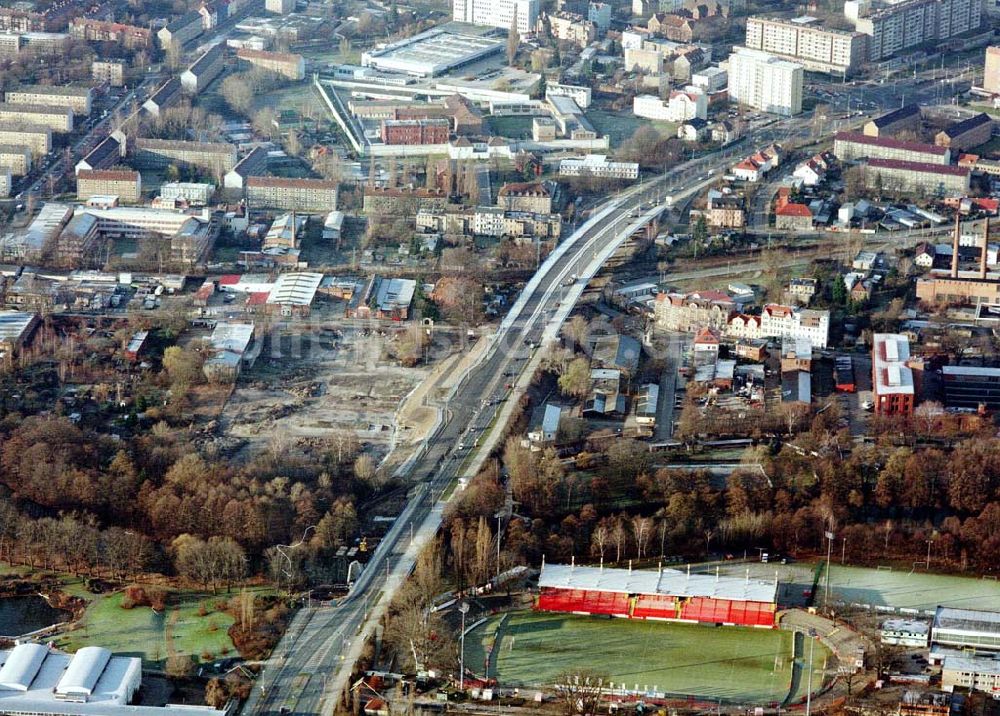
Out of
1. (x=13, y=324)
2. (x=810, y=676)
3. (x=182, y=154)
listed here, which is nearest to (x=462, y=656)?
(x=810, y=676)

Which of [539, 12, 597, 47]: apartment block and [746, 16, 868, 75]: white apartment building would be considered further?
[539, 12, 597, 47]: apartment block

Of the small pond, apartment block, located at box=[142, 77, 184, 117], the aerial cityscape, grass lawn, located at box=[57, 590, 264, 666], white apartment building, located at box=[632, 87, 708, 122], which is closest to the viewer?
grass lawn, located at box=[57, 590, 264, 666]

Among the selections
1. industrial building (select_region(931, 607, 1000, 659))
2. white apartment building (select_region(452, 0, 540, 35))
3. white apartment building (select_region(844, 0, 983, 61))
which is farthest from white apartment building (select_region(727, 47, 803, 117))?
industrial building (select_region(931, 607, 1000, 659))

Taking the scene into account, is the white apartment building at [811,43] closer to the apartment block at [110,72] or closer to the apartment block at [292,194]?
the apartment block at [110,72]

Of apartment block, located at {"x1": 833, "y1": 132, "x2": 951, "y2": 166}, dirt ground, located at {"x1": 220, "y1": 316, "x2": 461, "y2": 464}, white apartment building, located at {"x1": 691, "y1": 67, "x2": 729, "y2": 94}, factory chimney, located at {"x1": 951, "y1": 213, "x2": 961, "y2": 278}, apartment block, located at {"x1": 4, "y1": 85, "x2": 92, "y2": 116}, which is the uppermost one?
white apartment building, located at {"x1": 691, "y1": 67, "x2": 729, "y2": 94}

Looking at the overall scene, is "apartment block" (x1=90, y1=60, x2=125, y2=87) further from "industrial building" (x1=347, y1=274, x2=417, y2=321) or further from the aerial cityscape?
"industrial building" (x1=347, y1=274, x2=417, y2=321)

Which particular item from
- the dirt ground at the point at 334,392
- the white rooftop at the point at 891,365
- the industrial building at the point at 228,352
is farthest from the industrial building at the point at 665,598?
the industrial building at the point at 228,352

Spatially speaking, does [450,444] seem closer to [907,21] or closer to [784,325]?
[784,325]
